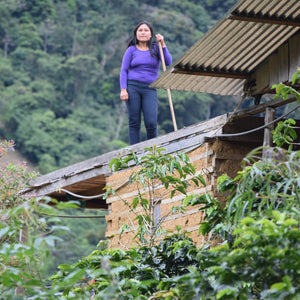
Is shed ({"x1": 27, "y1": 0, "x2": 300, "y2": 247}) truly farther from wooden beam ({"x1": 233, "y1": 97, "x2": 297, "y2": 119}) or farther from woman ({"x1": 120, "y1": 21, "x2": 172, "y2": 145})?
woman ({"x1": 120, "y1": 21, "x2": 172, "y2": 145})

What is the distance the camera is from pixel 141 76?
8602 millimetres

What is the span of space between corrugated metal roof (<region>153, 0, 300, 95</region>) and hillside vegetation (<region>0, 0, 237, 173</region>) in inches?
1238

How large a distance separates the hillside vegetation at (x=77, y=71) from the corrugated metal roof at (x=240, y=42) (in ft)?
103

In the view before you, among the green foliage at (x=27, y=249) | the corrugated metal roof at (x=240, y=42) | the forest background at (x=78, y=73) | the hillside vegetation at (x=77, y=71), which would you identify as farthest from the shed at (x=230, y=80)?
the hillside vegetation at (x=77, y=71)

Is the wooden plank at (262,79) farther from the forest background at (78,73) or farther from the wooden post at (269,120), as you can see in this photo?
the forest background at (78,73)

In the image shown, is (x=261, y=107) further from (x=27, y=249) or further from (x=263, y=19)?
(x=27, y=249)

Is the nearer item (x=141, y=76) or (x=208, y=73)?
(x=208, y=73)

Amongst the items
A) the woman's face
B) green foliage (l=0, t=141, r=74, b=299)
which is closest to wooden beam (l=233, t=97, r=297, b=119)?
the woman's face

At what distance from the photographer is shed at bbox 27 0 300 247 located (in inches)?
247

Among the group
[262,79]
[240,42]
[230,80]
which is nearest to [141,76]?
[230,80]

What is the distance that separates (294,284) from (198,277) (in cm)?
52

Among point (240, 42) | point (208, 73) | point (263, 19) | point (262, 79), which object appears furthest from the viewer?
point (262, 79)

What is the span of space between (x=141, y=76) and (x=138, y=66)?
146mm

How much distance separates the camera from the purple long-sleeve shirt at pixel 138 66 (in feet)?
28.3
